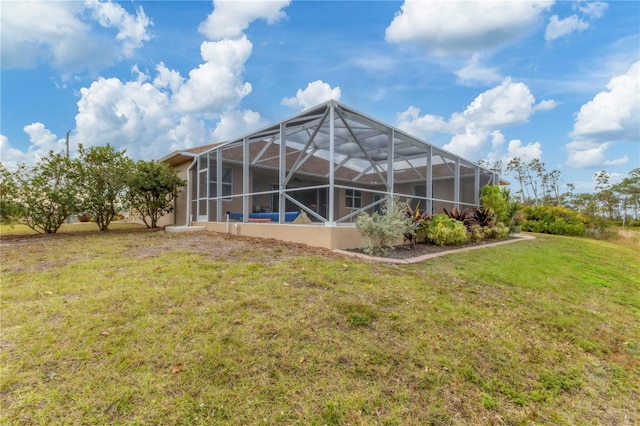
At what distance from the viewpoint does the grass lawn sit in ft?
6.59

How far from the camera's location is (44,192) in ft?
34.1

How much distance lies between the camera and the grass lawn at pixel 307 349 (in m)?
2.01

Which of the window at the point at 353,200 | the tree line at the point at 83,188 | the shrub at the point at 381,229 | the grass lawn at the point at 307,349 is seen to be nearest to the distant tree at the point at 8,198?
the tree line at the point at 83,188

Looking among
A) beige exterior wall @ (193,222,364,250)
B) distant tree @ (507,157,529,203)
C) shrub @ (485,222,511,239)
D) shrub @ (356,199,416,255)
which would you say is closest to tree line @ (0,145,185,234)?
beige exterior wall @ (193,222,364,250)

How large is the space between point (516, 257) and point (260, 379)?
7.25 metres

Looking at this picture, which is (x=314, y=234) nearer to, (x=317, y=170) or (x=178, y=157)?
(x=317, y=170)

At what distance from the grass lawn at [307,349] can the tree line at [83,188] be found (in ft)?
25.0

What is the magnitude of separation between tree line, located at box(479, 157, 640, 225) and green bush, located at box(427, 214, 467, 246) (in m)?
20.7

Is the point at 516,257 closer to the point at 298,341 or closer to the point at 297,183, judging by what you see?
the point at 298,341

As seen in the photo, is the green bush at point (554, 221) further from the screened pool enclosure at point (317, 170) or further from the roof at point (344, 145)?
the roof at point (344, 145)

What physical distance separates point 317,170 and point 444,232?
8.50 m

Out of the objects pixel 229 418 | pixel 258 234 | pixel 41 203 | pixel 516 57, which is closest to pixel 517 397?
pixel 229 418

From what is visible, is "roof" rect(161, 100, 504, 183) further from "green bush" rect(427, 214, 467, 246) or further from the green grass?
the green grass

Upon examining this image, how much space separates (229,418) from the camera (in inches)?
74.0
